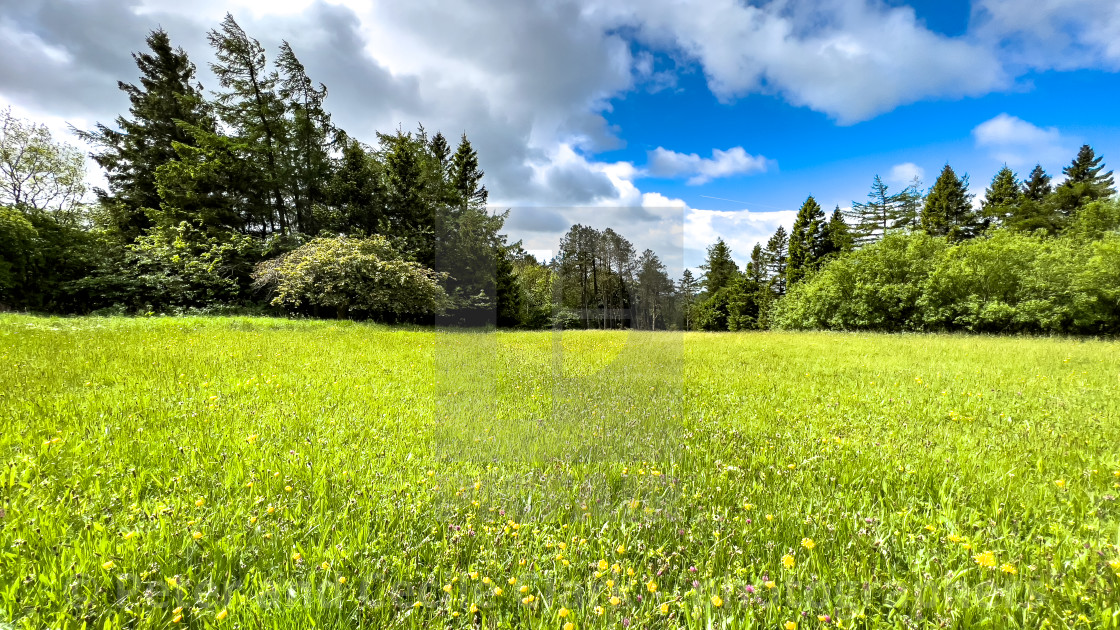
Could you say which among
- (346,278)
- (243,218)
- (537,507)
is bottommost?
(537,507)

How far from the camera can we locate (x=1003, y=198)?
32.6m

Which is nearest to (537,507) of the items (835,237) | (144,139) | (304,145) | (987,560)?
(987,560)

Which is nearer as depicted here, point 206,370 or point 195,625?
point 195,625

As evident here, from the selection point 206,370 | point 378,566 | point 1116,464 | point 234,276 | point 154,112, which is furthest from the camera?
point 154,112

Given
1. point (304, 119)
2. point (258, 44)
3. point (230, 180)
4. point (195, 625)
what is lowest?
point (195, 625)

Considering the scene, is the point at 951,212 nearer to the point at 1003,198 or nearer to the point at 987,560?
the point at 1003,198

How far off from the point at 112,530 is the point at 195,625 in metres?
1.00

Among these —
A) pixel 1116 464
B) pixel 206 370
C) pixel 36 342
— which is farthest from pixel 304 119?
pixel 1116 464

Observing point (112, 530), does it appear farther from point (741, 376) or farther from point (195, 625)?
point (741, 376)

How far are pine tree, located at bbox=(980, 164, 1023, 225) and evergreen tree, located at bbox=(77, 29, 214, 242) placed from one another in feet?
183

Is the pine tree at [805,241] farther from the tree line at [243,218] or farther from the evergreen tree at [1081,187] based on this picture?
the tree line at [243,218]

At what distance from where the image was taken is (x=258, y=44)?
17719mm

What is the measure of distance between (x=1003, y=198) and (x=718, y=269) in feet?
81.8

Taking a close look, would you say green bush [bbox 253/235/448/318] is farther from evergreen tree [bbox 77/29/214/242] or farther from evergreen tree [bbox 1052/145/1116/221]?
evergreen tree [bbox 1052/145/1116/221]
